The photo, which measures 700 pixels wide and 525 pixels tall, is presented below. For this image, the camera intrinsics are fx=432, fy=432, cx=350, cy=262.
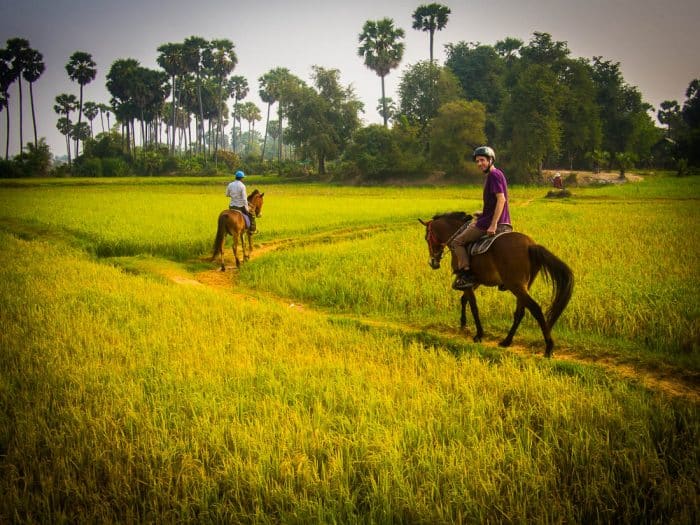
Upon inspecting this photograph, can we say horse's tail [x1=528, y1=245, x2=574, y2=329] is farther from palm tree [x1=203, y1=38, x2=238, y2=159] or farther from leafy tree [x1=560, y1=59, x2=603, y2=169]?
palm tree [x1=203, y1=38, x2=238, y2=159]

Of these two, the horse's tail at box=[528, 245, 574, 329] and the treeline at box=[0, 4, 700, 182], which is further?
the treeline at box=[0, 4, 700, 182]

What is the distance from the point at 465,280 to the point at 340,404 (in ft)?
11.0

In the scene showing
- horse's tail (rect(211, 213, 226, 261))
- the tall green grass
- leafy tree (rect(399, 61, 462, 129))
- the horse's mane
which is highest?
leafy tree (rect(399, 61, 462, 129))

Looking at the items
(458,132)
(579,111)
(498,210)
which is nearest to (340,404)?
(498,210)

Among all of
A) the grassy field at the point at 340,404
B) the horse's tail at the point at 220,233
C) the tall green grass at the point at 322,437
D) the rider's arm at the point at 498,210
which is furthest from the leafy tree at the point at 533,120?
the tall green grass at the point at 322,437

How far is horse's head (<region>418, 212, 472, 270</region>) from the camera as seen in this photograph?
23.6 ft

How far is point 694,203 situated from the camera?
2205 centimetres

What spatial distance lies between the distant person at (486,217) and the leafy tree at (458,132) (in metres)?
43.5

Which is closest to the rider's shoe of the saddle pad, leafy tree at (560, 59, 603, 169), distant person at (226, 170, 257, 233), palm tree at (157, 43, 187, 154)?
the saddle pad

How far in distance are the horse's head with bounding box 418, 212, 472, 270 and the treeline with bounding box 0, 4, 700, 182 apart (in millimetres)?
43081

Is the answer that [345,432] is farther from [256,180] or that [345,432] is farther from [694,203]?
[256,180]

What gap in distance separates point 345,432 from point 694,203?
2581 cm

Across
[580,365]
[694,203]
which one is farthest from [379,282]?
[694,203]

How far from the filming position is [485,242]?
21.0ft
